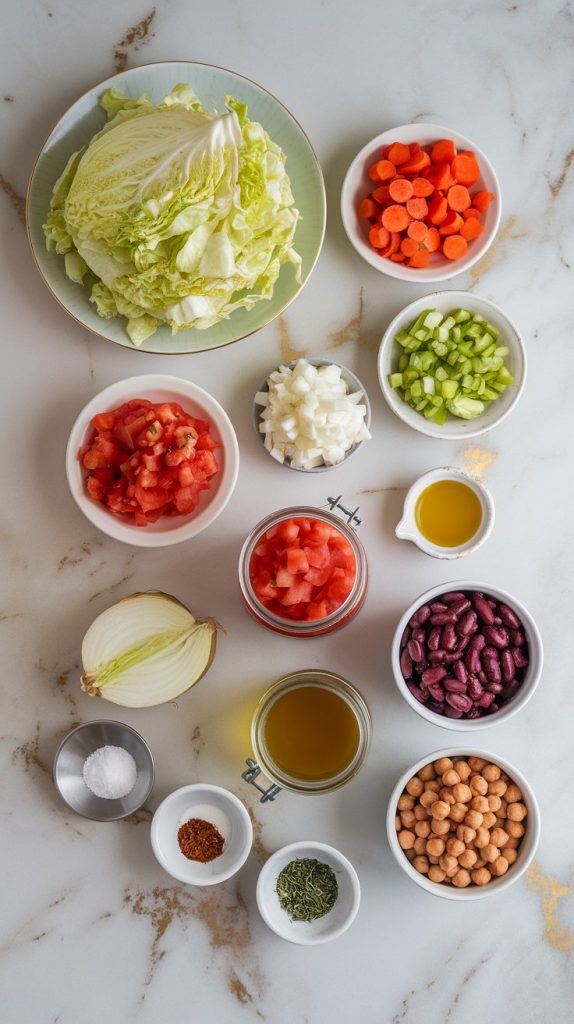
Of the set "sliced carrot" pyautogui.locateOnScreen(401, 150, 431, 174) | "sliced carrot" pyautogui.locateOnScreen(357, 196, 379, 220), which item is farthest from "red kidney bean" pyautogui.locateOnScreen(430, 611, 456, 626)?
"sliced carrot" pyautogui.locateOnScreen(401, 150, 431, 174)

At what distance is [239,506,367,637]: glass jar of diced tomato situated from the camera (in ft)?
7.38

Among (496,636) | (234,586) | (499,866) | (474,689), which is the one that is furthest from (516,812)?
(234,586)

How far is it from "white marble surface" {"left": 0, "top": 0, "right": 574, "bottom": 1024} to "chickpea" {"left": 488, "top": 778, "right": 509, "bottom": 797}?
0.20 meters

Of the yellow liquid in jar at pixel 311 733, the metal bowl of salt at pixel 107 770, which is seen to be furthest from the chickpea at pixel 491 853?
the metal bowl of salt at pixel 107 770

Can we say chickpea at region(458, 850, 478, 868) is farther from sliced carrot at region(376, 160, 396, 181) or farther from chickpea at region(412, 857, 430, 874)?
sliced carrot at region(376, 160, 396, 181)

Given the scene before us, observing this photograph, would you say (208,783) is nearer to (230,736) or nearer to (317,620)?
(230,736)

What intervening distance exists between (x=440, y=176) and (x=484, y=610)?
1291 millimetres

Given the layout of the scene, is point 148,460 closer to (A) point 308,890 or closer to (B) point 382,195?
(B) point 382,195

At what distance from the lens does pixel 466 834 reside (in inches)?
91.6

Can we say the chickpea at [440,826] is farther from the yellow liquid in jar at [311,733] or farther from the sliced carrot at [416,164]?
the sliced carrot at [416,164]

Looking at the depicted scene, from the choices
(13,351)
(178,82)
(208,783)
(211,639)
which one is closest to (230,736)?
(208,783)

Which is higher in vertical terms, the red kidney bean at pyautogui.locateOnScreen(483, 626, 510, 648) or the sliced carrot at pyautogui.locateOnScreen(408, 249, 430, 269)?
the sliced carrot at pyautogui.locateOnScreen(408, 249, 430, 269)

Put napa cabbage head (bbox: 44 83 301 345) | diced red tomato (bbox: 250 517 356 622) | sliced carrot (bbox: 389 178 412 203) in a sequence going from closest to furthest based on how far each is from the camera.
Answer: napa cabbage head (bbox: 44 83 301 345)
diced red tomato (bbox: 250 517 356 622)
sliced carrot (bbox: 389 178 412 203)

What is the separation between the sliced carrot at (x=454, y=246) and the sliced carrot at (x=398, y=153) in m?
0.27
